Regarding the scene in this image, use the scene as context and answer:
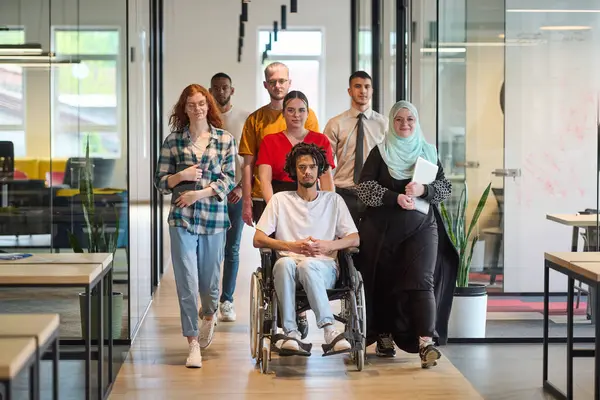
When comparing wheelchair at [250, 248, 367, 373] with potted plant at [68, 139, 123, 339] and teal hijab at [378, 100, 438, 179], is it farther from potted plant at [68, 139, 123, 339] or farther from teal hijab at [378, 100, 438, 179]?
potted plant at [68, 139, 123, 339]

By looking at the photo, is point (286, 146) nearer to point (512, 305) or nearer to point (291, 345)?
point (291, 345)

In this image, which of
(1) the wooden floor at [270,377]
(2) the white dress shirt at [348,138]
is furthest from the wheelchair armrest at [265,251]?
(2) the white dress shirt at [348,138]

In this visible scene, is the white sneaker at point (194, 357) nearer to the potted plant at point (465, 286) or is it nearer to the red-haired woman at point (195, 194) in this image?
the red-haired woman at point (195, 194)

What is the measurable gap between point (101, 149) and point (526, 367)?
260cm

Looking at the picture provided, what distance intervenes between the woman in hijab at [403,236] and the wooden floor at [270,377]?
20cm

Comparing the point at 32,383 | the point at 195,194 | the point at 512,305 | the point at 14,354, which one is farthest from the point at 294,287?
the point at 14,354

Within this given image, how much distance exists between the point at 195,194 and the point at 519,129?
190 cm

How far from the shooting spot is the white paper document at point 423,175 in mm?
5020

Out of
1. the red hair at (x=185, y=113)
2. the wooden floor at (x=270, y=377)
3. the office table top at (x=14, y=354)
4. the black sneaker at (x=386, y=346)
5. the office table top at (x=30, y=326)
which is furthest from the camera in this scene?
the black sneaker at (x=386, y=346)

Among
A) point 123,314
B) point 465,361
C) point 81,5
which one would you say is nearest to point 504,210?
point 465,361

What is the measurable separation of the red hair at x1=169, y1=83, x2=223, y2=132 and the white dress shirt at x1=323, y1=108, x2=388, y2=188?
81 centimetres

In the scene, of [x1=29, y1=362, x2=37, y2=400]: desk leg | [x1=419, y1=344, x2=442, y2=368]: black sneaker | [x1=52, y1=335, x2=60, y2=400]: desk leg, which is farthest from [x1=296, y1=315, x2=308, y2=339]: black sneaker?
[x1=29, y1=362, x2=37, y2=400]: desk leg

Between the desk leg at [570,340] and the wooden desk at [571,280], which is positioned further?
the desk leg at [570,340]

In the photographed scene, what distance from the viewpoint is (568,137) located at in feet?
18.3
